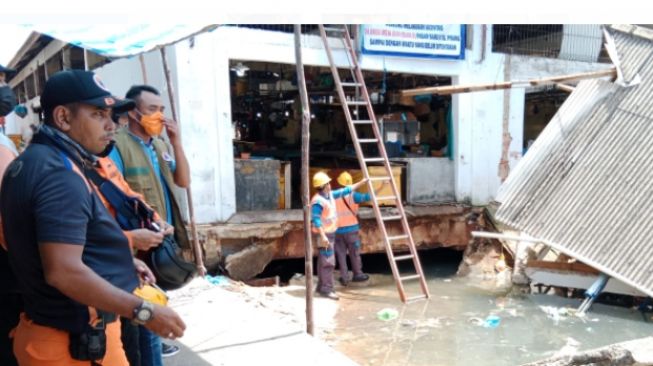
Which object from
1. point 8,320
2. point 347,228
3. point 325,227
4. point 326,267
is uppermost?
point 8,320

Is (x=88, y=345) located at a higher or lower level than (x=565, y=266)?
higher

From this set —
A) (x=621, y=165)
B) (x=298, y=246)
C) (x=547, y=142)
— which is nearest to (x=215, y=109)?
(x=298, y=246)

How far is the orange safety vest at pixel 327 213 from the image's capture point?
7.26 m

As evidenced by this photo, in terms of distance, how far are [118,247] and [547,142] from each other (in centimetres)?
721

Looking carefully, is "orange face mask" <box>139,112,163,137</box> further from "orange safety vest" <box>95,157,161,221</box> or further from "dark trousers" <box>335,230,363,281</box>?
"dark trousers" <box>335,230,363,281</box>

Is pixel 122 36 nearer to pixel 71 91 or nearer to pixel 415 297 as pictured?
pixel 71 91

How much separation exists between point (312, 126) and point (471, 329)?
9749 millimetres

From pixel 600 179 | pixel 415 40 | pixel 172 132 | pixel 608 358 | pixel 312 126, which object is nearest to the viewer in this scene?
pixel 172 132

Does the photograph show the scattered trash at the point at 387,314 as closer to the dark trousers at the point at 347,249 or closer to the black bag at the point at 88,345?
the dark trousers at the point at 347,249

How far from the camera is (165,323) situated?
1.64 metres

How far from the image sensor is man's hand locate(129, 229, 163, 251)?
2088 mm

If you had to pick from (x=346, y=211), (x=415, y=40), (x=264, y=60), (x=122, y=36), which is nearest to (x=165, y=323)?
(x=122, y=36)

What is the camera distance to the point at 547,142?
7.59 metres

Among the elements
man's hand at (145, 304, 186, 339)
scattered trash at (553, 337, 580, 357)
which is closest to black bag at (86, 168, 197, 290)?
man's hand at (145, 304, 186, 339)
